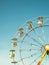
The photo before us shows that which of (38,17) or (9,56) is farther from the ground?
(38,17)

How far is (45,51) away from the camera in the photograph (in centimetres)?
2925

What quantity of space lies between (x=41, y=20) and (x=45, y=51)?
198 inches

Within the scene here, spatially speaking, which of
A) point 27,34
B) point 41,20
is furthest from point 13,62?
point 41,20

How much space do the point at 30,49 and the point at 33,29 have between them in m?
2.58

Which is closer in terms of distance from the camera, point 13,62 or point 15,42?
point 13,62

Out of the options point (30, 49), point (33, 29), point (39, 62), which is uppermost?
point (33, 29)

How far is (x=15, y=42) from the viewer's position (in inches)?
1336

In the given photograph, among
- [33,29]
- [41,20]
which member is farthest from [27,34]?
[41,20]

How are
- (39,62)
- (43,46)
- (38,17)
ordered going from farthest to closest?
(38,17)
(43,46)
(39,62)

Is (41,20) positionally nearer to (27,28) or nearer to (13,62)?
(27,28)

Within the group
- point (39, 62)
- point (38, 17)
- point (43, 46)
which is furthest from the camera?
point (38, 17)

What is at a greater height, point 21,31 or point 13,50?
point 21,31

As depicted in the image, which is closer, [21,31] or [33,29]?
[33,29]

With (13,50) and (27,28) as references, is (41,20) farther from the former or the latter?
(13,50)
